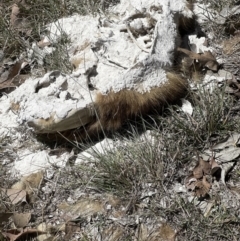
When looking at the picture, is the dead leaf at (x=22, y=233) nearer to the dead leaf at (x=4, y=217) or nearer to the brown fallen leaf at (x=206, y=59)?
the dead leaf at (x=4, y=217)

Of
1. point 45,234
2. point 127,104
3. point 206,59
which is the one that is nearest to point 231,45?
point 206,59

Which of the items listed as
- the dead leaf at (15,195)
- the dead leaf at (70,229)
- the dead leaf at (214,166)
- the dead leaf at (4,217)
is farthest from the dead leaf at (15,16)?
the dead leaf at (214,166)

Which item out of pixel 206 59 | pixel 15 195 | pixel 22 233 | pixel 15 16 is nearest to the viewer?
pixel 22 233

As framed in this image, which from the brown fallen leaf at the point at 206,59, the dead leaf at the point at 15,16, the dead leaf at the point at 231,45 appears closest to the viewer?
the brown fallen leaf at the point at 206,59

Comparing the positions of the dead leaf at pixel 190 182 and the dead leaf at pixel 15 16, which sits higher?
the dead leaf at pixel 15 16

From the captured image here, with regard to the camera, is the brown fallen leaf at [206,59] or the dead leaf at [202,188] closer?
the dead leaf at [202,188]

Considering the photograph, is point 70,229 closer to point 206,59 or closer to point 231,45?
point 206,59

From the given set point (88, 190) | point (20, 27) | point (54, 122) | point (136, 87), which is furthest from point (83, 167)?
point (20, 27)

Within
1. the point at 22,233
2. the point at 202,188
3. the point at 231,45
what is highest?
the point at 231,45
